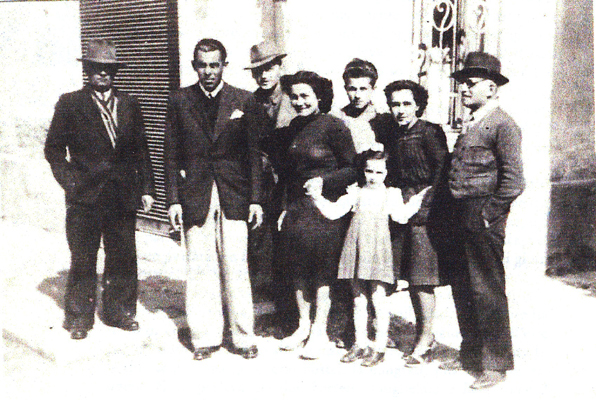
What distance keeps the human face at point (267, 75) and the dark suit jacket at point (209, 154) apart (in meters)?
0.58

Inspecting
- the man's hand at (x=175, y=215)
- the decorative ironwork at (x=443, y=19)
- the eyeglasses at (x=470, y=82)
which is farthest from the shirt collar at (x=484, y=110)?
the decorative ironwork at (x=443, y=19)

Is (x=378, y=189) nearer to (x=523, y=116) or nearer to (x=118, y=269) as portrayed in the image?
(x=118, y=269)

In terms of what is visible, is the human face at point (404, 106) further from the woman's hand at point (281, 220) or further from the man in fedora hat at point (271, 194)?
the woman's hand at point (281, 220)

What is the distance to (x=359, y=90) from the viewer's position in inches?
185

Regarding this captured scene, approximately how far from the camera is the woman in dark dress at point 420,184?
14.4 feet

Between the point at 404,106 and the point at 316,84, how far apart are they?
59cm

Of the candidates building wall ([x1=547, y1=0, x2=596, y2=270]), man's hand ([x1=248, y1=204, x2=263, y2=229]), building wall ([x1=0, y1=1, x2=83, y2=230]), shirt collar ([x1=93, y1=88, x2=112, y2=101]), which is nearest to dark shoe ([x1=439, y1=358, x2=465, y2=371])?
man's hand ([x1=248, y1=204, x2=263, y2=229])

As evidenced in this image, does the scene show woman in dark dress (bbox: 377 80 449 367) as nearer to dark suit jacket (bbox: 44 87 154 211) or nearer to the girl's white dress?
the girl's white dress

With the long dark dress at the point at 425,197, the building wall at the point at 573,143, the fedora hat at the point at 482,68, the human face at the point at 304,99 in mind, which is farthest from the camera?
the building wall at the point at 573,143

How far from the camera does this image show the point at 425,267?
4434 mm

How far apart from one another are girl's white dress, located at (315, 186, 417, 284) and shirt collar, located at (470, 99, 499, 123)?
68 centimetres

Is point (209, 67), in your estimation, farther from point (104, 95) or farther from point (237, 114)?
point (104, 95)

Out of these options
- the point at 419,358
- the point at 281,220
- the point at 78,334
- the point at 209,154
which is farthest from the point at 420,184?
the point at 78,334

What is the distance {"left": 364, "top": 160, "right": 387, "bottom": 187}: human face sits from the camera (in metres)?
4.47
